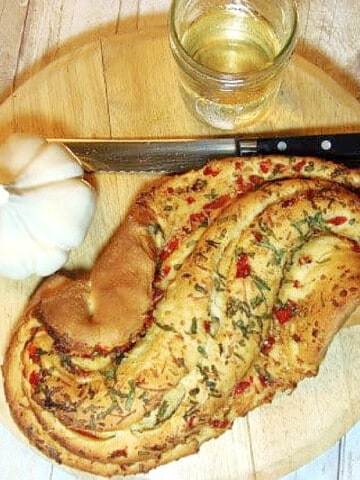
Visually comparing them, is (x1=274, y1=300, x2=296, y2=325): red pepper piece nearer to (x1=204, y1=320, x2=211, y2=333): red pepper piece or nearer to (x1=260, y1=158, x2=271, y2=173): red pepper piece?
(x1=204, y1=320, x2=211, y2=333): red pepper piece

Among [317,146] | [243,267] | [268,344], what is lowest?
[268,344]

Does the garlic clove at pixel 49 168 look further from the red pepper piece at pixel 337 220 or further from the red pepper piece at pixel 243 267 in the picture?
the red pepper piece at pixel 337 220

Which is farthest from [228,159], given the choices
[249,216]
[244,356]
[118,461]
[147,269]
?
[118,461]

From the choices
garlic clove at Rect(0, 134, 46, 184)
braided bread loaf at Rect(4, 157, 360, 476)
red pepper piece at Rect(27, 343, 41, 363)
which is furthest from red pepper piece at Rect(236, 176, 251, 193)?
red pepper piece at Rect(27, 343, 41, 363)

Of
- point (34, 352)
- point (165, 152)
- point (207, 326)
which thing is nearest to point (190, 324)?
point (207, 326)

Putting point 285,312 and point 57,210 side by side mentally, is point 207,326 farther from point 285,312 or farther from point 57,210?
point 57,210

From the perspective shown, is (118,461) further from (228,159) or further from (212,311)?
(228,159)
